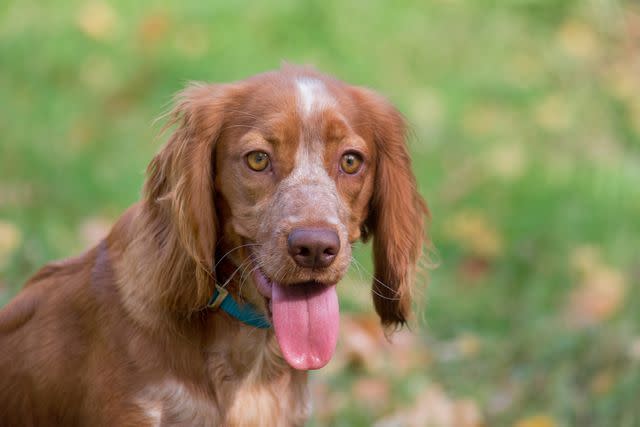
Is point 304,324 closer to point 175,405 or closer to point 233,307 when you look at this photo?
point 233,307

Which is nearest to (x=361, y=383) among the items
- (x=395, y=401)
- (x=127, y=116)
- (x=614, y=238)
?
(x=395, y=401)

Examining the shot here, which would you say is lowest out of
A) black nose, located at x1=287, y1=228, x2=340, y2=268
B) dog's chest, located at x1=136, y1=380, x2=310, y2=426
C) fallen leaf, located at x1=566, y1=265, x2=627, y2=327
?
fallen leaf, located at x1=566, y1=265, x2=627, y2=327

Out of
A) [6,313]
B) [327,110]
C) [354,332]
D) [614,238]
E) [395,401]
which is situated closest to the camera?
[327,110]

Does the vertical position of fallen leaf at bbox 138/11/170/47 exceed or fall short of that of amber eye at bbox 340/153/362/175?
it falls short

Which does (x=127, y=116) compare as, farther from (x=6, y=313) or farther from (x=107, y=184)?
(x=6, y=313)

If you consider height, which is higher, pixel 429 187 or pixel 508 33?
pixel 508 33

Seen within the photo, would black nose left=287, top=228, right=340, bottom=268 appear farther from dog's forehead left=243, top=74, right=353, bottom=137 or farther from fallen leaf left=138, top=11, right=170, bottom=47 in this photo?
fallen leaf left=138, top=11, right=170, bottom=47

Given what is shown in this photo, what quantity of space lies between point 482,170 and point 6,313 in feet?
14.5

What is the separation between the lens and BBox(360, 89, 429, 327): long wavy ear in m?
4.02

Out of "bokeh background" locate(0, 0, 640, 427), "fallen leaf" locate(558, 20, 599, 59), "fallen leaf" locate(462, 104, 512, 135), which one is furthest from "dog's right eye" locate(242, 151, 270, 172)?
"fallen leaf" locate(558, 20, 599, 59)

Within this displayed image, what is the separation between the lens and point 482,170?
7.72 metres

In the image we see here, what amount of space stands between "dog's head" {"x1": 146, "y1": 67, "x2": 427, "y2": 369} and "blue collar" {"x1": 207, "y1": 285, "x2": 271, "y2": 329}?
0.05 meters

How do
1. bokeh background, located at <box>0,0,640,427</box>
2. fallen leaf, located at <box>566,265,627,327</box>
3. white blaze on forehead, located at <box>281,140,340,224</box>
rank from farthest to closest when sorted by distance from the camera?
fallen leaf, located at <box>566,265,627,327</box> < bokeh background, located at <box>0,0,640,427</box> < white blaze on forehead, located at <box>281,140,340,224</box>

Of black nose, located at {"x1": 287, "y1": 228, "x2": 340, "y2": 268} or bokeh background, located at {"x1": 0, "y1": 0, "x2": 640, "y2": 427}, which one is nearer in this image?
black nose, located at {"x1": 287, "y1": 228, "x2": 340, "y2": 268}
